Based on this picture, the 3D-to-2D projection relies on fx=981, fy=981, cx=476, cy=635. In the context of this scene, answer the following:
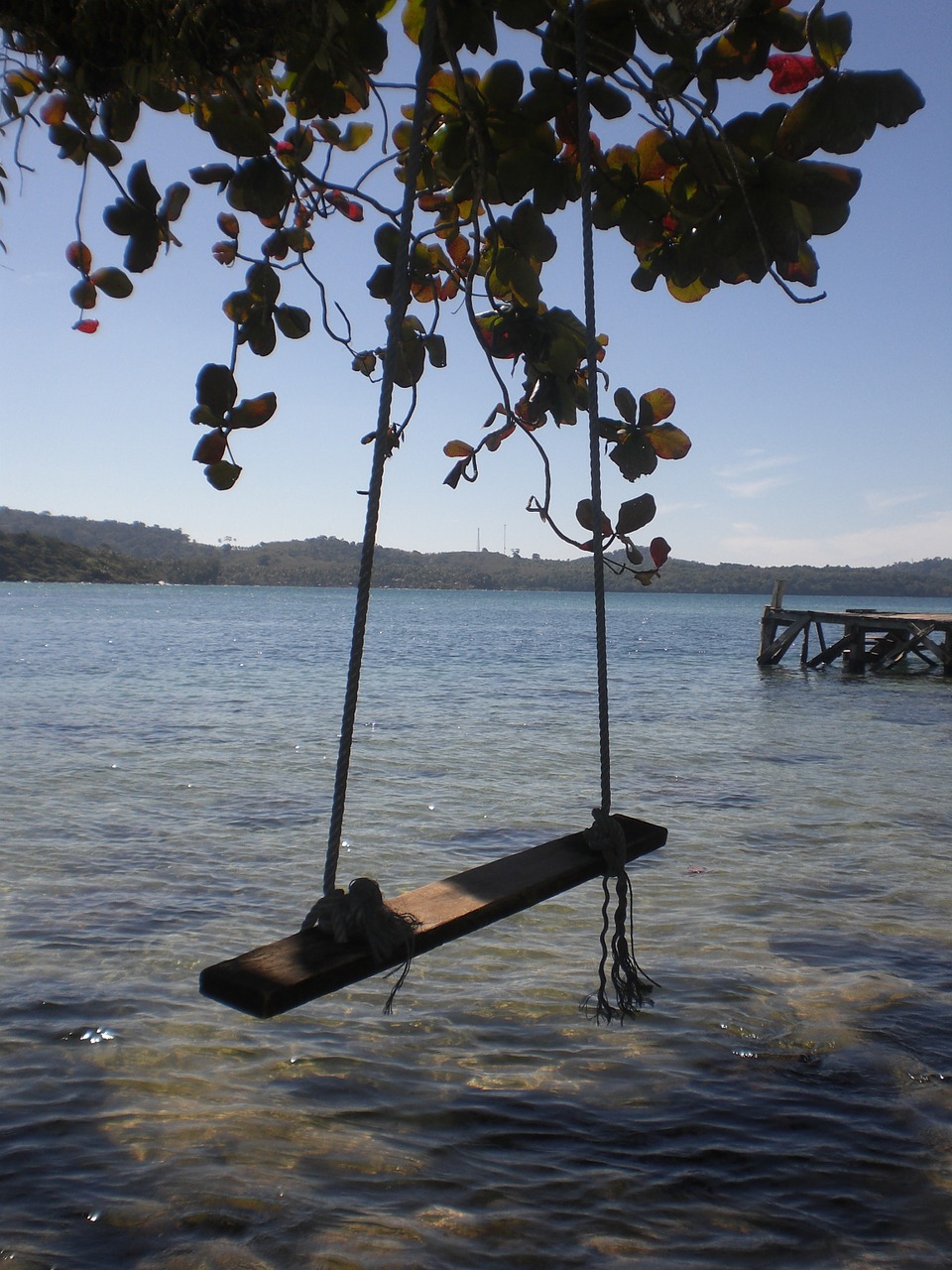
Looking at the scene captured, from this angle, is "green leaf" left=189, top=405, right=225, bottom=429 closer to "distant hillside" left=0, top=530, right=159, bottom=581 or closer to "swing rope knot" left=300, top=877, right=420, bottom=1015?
"swing rope knot" left=300, top=877, right=420, bottom=1015

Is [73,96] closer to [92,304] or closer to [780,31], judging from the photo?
[92,304]

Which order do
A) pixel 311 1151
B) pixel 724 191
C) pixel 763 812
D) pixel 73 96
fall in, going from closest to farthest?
pixel 724 191 → pixel 73 96 → pixel 311 1151 → pixel 763 812

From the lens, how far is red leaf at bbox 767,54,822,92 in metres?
2.29

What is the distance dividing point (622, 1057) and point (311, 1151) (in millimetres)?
1567

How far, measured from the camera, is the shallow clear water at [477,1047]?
3.23 meters

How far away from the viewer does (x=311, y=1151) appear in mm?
3668

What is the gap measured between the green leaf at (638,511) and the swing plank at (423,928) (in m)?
0.87

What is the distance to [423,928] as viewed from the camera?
6.92ft

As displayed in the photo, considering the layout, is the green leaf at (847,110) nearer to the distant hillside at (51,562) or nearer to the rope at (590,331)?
the rope at (590,331)

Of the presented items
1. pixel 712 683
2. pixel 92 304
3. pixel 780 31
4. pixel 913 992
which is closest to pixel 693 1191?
pixel 913 992

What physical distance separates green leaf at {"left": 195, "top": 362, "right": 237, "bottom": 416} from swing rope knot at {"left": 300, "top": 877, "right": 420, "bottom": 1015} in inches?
57.1

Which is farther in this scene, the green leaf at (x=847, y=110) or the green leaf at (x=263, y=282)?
the green leaf at (x=263, y=282)

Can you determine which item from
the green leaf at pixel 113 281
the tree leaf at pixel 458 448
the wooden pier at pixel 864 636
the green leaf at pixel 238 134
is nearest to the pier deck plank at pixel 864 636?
the wooden pier at pixel 864 636

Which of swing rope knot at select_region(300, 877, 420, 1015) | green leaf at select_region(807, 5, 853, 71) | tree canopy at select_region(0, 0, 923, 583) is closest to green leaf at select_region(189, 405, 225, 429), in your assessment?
tree canopy at select_region(0, 0, 923, 583)
